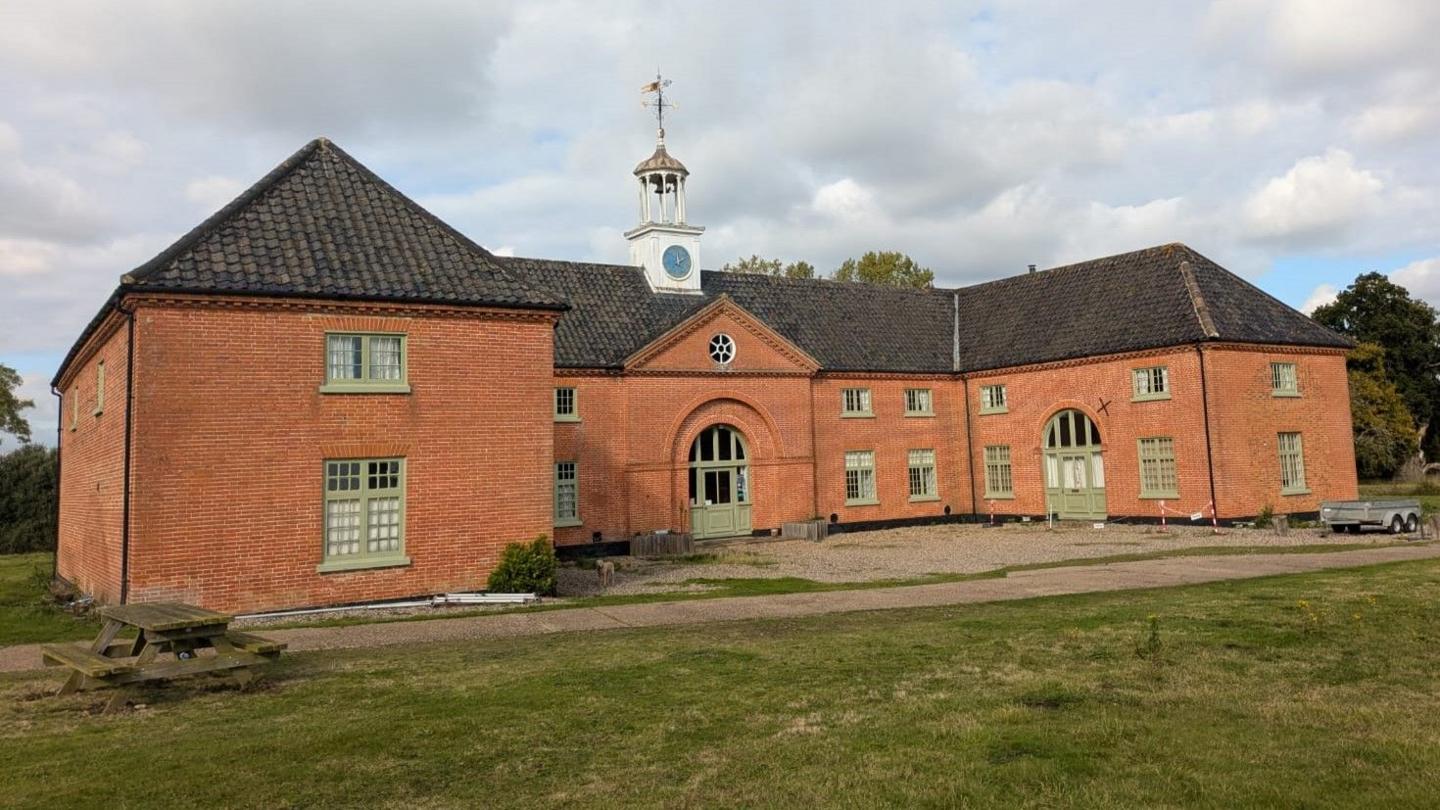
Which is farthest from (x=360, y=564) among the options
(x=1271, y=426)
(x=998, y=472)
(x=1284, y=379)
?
(x=1284, y=379)

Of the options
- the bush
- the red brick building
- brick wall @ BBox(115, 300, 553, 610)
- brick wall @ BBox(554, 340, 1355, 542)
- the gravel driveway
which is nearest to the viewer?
brick wall @ BBox(115, 300, 553, 610)

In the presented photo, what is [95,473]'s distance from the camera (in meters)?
17.7

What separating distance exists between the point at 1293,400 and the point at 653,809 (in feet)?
99.8

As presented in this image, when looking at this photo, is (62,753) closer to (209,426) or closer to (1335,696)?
(209,426)

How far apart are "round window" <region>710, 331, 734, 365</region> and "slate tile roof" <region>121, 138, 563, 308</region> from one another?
12.0 m

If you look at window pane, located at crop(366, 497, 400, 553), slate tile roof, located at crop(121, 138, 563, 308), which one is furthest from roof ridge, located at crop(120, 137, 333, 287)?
window pane, located at crop(366, 497, 400, 553)

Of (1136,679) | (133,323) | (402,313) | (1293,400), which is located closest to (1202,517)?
(1293,400)

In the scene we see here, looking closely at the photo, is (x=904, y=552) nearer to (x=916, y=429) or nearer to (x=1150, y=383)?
(x=916, y=429)

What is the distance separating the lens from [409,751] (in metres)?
6.90

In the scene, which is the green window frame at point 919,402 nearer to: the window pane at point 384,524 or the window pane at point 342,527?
the window pane at point 384,524

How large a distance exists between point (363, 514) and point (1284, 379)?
28.1m

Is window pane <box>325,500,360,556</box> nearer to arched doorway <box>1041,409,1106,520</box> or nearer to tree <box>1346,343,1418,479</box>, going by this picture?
arched doorway <box>1041,409,1106,520</box>

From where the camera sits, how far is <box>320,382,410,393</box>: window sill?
15.6m

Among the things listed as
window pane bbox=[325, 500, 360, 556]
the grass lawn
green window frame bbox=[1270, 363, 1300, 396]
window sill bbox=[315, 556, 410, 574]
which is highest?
green window frame bbox=[1270, 363, 1300, 396]
